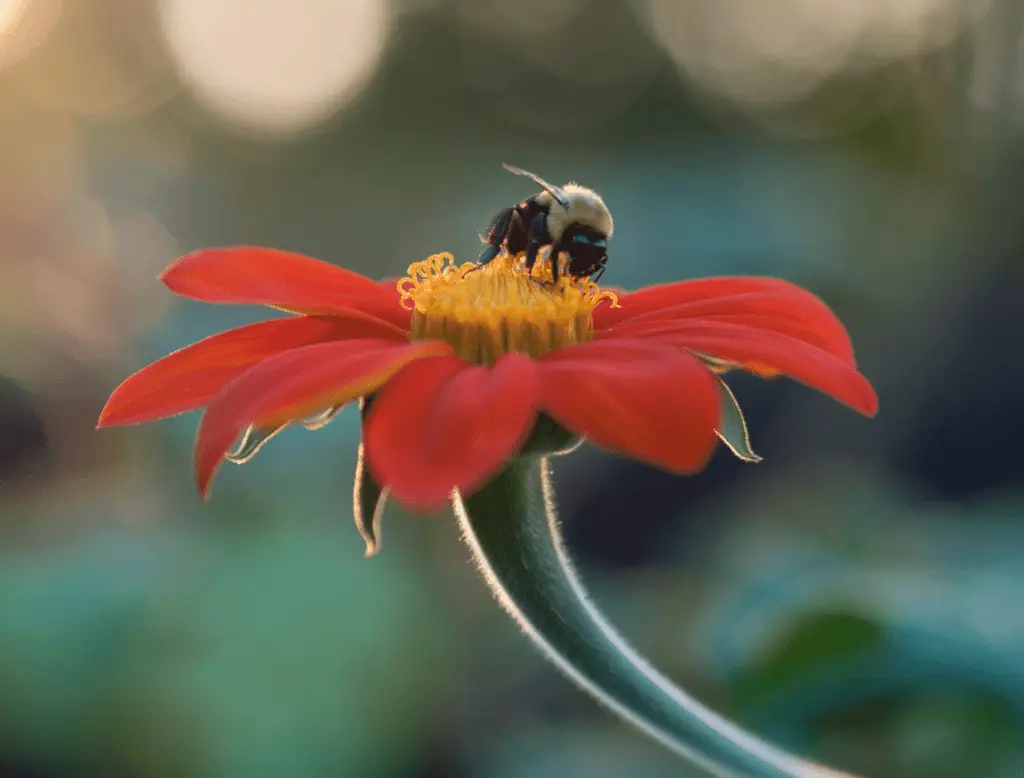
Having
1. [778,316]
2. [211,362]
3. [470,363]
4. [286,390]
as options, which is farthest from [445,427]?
[778,316]

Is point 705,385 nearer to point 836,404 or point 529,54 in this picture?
point 836,404

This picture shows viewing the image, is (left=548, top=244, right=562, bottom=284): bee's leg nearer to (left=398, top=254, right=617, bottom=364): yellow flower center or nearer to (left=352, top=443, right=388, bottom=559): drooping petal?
(left=398, top=254, right=617, bottom=364): yellow flower center

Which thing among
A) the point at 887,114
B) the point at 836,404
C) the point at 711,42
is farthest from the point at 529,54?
the point at 836,404

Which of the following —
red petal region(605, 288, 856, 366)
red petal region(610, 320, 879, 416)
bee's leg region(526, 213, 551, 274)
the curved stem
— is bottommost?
the curved stem

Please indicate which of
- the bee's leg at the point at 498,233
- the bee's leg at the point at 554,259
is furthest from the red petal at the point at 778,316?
the bee's leg at the point at 498,233

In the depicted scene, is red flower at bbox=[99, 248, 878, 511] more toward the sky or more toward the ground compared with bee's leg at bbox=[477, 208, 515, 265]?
more toward the ground

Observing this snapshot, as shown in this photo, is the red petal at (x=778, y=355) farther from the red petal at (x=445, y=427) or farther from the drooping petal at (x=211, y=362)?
the drooping petal at (x=211, y=362)

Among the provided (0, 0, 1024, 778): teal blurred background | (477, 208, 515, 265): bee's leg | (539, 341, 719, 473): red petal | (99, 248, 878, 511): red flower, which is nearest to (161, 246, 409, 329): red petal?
(99, 248, 878, 511): red flower

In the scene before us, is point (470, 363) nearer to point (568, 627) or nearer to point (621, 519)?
point (568, 627)
